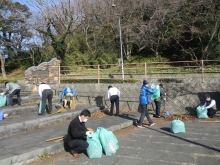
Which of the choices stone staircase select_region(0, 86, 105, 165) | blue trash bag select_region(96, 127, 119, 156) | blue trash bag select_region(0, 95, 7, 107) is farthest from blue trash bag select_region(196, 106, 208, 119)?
blue trash bag select_region(0, 95, 7, 107)

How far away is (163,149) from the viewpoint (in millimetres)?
5215

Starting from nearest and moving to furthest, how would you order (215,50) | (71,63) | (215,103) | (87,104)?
(215,103) < (87,104) < (215,50) < (71,63)

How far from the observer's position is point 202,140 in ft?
19.2

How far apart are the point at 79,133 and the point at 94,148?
1.50 feet

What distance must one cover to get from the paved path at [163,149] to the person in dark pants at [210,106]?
1.62 metres

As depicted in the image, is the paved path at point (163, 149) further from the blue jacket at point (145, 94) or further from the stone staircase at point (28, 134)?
the blue jacket at point (145, 94)

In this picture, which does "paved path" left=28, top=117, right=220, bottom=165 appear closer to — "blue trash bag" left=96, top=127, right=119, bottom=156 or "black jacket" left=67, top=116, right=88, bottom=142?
"blue trash bag" left=96, top=127, right=119, bottom=156

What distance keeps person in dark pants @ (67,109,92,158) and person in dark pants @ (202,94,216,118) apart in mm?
5791

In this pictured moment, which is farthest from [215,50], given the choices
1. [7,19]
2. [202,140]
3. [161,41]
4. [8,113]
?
[7,19]

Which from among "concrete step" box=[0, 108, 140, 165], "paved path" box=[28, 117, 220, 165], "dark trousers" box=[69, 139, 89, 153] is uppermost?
"dark trousers" box=[69, 139, 89, 153]

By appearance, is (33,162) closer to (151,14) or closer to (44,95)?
(44,95)

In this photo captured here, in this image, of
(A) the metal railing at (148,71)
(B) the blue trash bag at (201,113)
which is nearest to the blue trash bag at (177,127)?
(B) the blue trash bag at (201,113)

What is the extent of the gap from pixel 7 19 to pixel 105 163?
2880 cm

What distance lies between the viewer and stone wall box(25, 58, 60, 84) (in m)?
14.3
